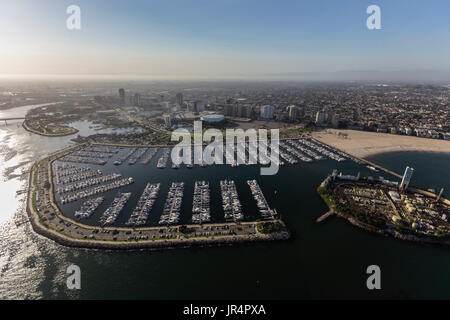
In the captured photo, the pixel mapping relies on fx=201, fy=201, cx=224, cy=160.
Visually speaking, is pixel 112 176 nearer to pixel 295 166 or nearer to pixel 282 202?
pixel 282 202

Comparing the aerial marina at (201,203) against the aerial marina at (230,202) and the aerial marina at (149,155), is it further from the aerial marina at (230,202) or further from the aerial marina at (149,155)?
the aerial marina at (149,155)

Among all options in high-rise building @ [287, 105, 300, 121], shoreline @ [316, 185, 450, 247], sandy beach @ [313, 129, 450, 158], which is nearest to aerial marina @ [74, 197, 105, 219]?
shoreline @ [316, 185, 450, 247]

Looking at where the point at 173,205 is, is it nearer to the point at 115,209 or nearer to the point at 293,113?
the point at 115,209

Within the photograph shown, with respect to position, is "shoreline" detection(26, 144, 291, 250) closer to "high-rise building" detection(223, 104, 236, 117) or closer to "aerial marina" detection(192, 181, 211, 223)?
"aerial marina" detection(192, 181, 211, 223)
